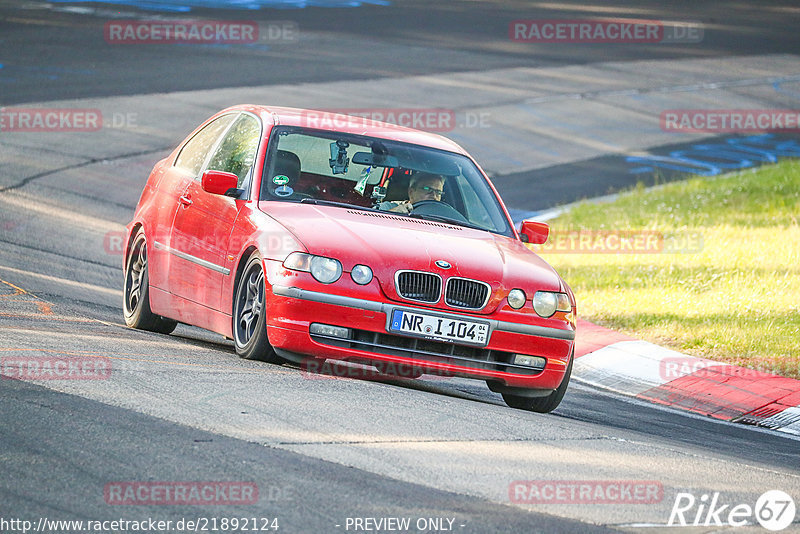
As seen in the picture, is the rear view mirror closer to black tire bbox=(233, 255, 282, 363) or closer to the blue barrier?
black tire bbox=(233, 255, 282, 363)

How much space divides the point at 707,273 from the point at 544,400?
5575 mm

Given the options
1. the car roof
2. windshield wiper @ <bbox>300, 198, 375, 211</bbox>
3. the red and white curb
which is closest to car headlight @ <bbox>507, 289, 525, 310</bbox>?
windshield wiper @ <bbox>300, 198, 375, 211</bbox>

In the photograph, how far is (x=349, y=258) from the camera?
719 centimetres

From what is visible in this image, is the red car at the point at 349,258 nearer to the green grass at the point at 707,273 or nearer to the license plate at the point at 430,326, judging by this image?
the license plate at the point at 430,326

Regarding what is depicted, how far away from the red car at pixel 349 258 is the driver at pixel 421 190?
10 millimetres

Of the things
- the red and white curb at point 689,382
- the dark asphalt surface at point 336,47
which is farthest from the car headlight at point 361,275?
the dark asphalt surface at point 336,47

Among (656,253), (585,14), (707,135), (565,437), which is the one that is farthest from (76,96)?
(585,14)

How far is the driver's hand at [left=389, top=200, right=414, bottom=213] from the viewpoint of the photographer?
8250 millimetres

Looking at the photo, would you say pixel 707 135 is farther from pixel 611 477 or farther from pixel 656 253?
pixel 611 477

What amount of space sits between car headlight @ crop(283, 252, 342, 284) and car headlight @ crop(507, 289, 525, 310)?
3.34 feet

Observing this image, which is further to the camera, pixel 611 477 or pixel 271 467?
pixel 611 477

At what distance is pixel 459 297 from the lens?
23.9ft

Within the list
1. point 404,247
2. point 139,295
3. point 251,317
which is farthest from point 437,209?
point 139,295

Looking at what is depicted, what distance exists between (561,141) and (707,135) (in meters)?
4.51
